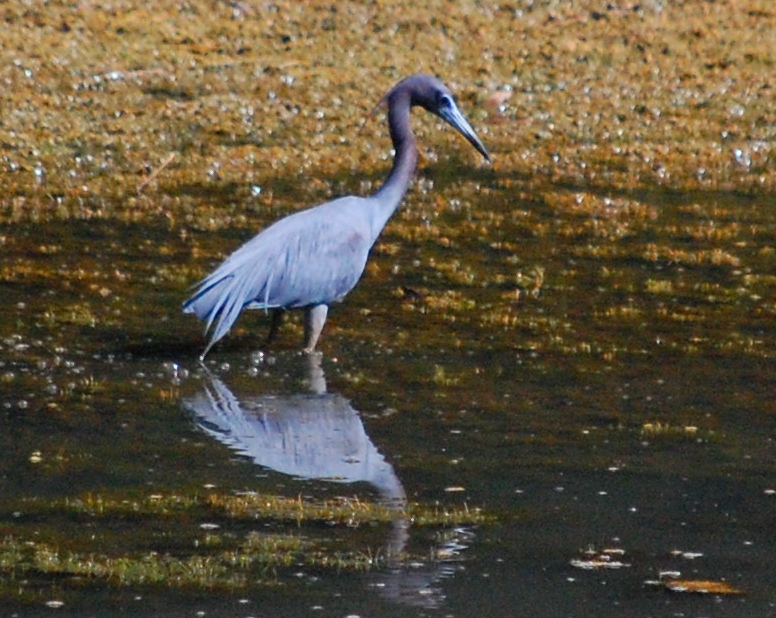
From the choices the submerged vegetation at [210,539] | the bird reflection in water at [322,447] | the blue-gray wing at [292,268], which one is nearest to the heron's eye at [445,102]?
the blue-gray wing at [292,268]

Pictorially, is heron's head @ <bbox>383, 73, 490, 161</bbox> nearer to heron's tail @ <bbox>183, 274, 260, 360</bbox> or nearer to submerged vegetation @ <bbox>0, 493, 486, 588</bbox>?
heron's tail @ <bbox>183, 274, 260, 360</bbox>

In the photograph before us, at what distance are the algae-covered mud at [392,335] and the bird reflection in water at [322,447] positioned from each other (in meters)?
0.02

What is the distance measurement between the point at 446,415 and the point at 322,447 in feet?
2.84

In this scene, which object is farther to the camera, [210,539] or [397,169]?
[397,169]

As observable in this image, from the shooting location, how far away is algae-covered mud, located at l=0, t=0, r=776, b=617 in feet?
21.7

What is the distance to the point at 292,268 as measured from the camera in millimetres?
10305

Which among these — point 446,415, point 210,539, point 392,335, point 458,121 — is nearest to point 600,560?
point 210,539

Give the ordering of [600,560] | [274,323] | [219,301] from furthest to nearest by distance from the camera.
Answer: [274,323] < [219,301] < [600,560]

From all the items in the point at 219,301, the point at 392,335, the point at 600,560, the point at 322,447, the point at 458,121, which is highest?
the point at 458,121

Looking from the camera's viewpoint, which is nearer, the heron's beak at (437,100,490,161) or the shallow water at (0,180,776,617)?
the shallow water at (0,180,776,617)

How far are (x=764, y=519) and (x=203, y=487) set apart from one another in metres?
2.31

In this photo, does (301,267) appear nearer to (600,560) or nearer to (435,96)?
(435,96)

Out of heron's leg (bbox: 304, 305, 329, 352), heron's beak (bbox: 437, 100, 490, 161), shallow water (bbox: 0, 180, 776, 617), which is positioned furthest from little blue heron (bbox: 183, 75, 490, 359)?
heron's beak (bbox: 437, 100, 490, 161)

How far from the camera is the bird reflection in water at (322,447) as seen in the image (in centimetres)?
646
